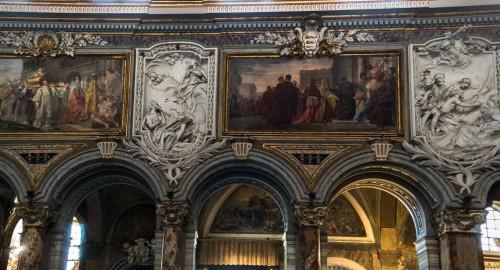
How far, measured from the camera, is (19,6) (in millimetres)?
18812

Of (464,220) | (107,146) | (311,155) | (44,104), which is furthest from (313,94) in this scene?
(44,104)

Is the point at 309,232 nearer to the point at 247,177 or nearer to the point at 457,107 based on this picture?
the point at 247,177

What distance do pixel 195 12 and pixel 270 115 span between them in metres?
3.43

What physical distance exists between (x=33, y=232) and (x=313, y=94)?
25.4ft

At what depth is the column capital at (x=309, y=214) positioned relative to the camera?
1706cm

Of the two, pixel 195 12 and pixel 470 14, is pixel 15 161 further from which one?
pixel 470 14

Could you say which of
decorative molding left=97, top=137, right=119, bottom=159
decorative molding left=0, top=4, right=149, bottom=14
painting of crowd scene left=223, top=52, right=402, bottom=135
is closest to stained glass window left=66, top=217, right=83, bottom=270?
decorative molding left=97, top=137, right=119, bottom=159

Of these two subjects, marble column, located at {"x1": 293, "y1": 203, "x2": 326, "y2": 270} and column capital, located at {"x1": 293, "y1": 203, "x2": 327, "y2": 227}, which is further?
column capital, located at {"x1": 293, "y1": 203, "x2": 327, "y2": 227}

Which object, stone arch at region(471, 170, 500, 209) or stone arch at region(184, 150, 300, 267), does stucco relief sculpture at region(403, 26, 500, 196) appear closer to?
stone arch at region(471, 170, 500, 209)

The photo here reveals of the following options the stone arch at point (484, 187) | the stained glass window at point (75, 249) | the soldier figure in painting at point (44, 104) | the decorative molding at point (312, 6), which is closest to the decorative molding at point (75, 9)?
the soldier figure in painting at point (44, 104)

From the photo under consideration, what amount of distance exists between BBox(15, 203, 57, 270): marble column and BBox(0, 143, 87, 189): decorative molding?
64 cm

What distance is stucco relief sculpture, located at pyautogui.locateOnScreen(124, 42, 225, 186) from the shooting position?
1777cm

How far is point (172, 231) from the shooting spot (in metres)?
17.1

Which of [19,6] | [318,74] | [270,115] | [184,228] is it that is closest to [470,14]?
[318,74]
